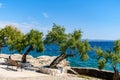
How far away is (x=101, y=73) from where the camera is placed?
141 feet

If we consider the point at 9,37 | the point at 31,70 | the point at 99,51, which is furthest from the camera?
the point at 9,37

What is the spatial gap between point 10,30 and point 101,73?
815 inches

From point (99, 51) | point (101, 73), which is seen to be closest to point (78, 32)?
point (99, 51)

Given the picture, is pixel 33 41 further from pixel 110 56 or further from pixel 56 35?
pixel 110 56

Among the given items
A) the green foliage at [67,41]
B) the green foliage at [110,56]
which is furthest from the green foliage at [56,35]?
the green foliage at [110,56]

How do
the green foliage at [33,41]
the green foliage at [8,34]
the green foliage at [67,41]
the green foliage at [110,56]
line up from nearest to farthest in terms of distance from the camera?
the green foliage at [110,56], the green foliage at [67,41], the green foliage at [33,41], the green foliage at [8,34]

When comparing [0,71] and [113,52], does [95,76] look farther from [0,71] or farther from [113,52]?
[0,71]

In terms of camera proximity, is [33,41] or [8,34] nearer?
[33,41]

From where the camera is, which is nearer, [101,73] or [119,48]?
[119,48]

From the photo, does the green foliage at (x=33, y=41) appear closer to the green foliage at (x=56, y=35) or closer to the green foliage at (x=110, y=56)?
the green foliage at (x=56, y=35)

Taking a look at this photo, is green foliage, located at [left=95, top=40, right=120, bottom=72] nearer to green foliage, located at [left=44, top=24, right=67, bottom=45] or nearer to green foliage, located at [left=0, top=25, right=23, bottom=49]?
green foliage, located at [left=44, top=24, right=67, bottom=45]

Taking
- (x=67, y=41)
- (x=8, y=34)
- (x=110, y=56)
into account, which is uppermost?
(x=8, y=34)

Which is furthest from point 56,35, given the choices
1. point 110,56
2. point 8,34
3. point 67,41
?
point 8,34

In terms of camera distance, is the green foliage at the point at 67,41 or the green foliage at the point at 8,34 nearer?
the green foliage at the point at 67,41
